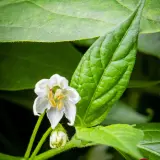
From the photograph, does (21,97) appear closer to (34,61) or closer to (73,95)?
(34,61)

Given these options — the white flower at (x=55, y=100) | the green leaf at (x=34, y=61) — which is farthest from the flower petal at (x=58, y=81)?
the green leaf at (x=34, y=61)

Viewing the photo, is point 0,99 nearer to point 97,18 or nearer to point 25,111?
point 25,111

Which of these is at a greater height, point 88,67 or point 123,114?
point 88,67

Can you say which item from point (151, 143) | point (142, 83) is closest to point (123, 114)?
point (142, 83)

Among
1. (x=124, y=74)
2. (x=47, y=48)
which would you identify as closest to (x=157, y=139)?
(x=124, y=74)

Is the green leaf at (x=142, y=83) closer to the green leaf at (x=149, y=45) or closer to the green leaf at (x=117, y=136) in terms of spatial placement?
the green leaf at (x=149, y=45)
